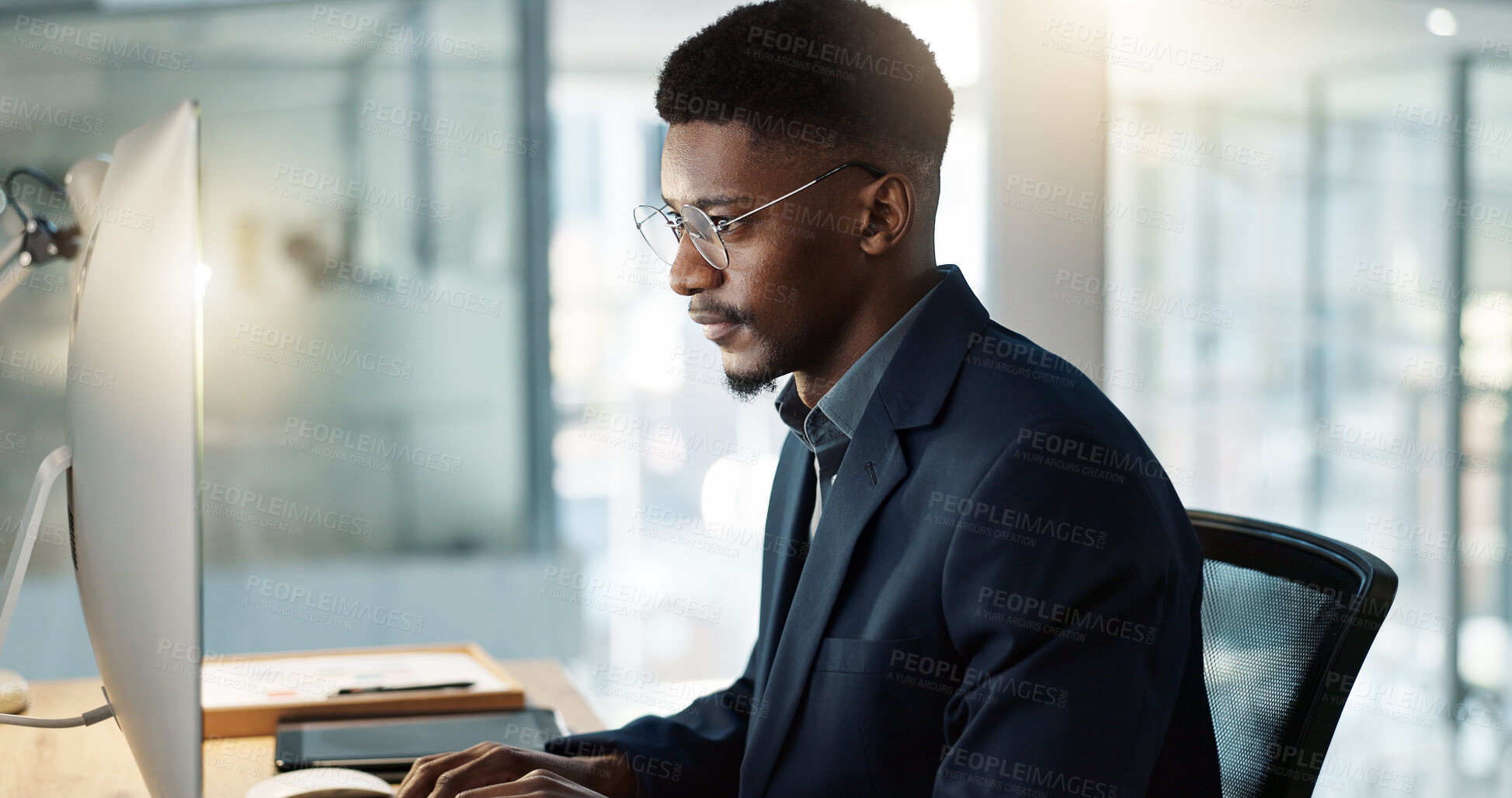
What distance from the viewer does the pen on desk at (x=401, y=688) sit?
1.41 meters

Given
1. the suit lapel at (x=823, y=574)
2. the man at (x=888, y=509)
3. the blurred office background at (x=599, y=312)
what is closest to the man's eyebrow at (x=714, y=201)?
the man at (x=888, y=509)

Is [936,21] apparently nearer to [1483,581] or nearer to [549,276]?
[549,276]

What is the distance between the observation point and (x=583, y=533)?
301cm

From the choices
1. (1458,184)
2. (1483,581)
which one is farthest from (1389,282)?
(1483,581)

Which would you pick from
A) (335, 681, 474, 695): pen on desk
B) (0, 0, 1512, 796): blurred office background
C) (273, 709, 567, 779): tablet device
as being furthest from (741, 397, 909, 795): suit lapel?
(0, 0, 1512, 796): blurred office background

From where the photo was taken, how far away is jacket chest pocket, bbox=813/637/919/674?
3.19 ft

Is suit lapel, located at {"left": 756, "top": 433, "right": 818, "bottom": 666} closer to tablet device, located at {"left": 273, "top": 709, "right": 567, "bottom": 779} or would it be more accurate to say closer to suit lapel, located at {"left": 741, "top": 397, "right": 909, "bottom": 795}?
suit lapel, located at {"left": 741, "top": 397, "right": 909, "bottom": 795}

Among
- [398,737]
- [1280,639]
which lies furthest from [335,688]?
[1280,639]

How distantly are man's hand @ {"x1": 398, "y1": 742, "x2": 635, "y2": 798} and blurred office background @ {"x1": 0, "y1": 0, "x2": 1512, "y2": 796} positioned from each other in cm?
135

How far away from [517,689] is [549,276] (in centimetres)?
170

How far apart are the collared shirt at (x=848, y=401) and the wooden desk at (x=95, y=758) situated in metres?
0.46

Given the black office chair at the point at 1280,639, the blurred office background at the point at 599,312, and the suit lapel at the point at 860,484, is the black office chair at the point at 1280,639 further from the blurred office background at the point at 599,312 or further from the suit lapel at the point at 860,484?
the blurred office background at the point at 599,312

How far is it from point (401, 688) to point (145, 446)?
2.75ft

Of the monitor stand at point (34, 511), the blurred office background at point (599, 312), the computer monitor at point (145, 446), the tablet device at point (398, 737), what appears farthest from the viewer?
the blurred office background at point (599, 312)
